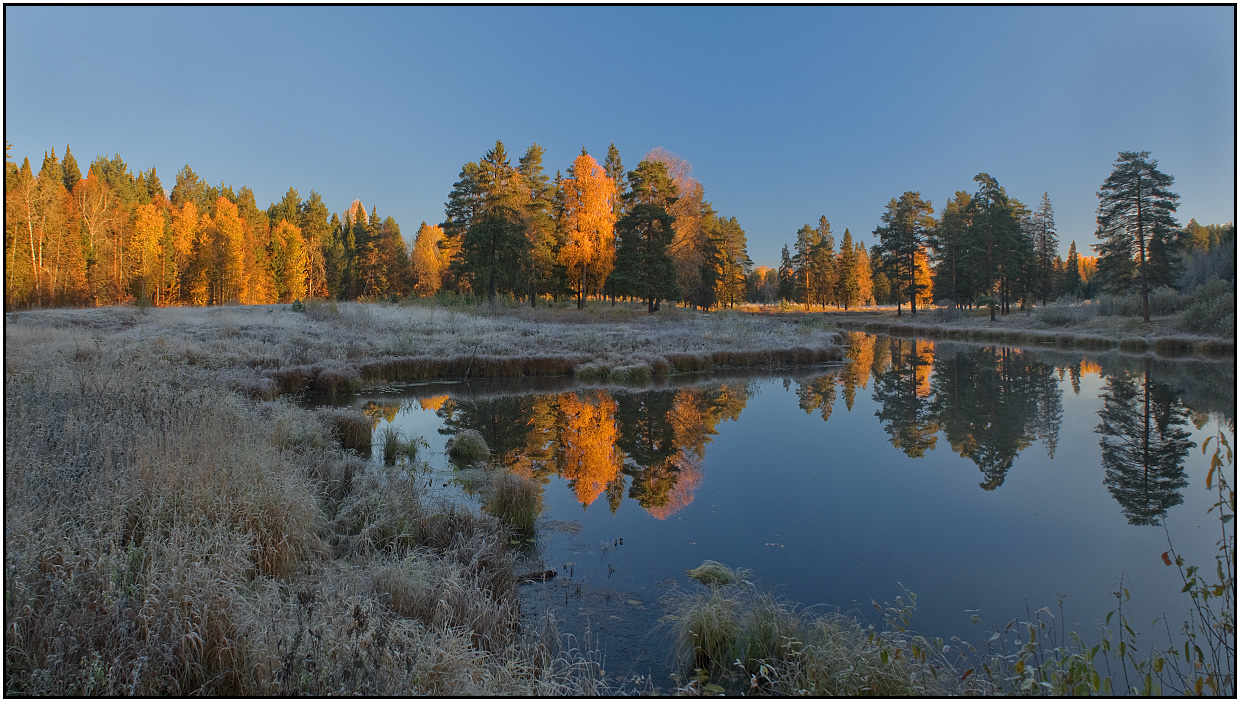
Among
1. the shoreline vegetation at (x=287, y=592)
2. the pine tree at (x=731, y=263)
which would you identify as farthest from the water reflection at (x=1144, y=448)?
the pine tree at (x=731, y=263)

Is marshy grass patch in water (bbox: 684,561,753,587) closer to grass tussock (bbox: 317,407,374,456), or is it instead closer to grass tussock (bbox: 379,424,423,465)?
grass tussock (bbox: 379,424,423,465)

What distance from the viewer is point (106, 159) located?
6431cm

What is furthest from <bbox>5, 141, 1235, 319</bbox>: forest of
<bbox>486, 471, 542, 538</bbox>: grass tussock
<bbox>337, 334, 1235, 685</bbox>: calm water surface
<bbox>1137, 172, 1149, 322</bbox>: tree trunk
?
<bbox>486, 471, 542, 538</bbox>: grass tussock

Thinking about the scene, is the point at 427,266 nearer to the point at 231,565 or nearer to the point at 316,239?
the point at 316,239

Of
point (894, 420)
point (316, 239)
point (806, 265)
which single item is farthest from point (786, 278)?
point (894, 420)

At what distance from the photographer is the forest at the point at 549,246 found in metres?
34.4

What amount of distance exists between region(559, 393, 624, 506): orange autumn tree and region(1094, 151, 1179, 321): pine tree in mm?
34067

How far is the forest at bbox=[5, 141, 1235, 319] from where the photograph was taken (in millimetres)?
34406

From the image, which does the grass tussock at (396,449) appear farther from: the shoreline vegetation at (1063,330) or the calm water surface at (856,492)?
the shoreline vegetation at (1063,330)

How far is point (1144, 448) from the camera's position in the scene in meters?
10.4

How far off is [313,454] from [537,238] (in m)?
35.4

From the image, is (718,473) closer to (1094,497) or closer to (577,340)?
(1094,497)

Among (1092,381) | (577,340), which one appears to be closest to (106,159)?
(577,340)

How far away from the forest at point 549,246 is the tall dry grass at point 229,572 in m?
28.7
